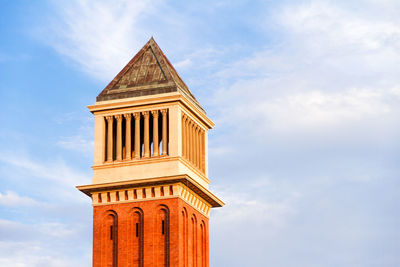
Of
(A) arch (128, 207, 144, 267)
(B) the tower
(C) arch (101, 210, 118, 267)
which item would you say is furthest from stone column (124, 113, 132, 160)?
(C) arch (101, 210, 118, 267)

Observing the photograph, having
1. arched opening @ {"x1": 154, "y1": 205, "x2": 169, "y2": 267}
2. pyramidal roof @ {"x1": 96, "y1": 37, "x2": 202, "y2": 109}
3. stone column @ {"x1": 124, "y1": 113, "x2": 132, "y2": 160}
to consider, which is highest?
pyramidal roof @ {"x1": 96, "y1": 37, "x2": 202, "y2": 109}

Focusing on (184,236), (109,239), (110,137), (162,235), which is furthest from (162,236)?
(110,137)

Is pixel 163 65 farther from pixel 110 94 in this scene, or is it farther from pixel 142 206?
pixel 142 206

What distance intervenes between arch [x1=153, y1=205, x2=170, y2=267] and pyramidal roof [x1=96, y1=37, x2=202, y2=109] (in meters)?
8.09

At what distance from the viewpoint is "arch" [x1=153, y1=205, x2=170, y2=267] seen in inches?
2744

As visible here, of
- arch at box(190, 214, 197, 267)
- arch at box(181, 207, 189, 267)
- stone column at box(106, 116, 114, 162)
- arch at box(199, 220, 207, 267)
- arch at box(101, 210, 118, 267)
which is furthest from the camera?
arch at box(199, 220, 207, 267)

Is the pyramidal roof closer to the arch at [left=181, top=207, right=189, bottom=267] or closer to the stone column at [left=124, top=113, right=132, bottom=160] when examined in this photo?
the stone column at [left=124, top=113, right=132, bottom=160]

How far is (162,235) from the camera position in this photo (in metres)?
70.5

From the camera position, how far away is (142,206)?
71312 mm

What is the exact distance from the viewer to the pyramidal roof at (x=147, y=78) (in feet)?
243

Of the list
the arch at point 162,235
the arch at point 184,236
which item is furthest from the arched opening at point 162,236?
the arch at point 184,236

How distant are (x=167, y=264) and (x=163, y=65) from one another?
1433 cm

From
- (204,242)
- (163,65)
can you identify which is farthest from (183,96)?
(204,242)

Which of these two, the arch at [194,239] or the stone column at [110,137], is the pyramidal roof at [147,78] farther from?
the arch at [194,239]
